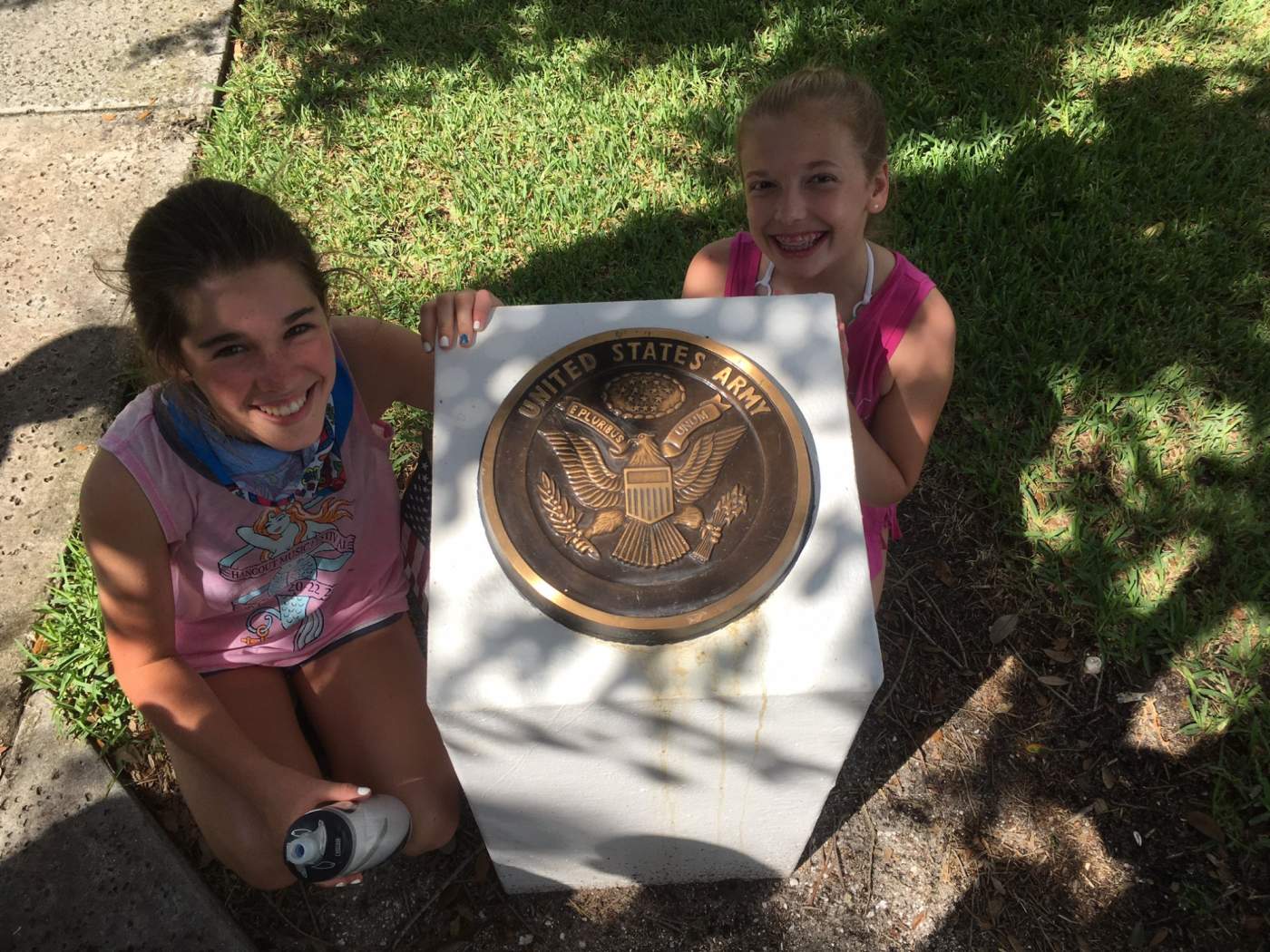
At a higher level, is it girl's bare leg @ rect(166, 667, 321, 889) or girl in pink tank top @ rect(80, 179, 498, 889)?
girl in pink tank top @ rect(80, 179, 498, 889)

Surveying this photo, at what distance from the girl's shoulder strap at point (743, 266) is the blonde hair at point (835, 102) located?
0.36m

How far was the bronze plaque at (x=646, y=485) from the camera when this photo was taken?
1.67 m

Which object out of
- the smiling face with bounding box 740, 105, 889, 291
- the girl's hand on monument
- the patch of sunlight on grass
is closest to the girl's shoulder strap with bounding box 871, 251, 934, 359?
the smiling face with bounding box 740, 105, 889, 291

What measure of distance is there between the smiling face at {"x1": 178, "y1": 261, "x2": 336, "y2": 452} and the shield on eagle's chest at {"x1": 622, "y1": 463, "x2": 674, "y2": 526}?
72 centimetres

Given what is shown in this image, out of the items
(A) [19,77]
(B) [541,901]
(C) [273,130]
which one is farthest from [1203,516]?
(A) [19,77]

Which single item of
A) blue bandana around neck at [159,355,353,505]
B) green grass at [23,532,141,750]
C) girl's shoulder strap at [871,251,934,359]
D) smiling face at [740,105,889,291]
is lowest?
green grass at [23,532,141,750]

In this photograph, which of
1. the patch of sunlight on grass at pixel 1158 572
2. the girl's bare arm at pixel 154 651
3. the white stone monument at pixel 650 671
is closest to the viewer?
the white stone monument at pixel 650 671

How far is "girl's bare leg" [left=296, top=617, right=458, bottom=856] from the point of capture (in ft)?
7.81

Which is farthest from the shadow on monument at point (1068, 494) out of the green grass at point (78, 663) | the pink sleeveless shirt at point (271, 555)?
the green grass at point (78, 663)

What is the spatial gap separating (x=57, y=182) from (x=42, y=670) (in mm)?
2411

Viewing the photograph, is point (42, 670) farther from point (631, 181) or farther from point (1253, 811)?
point (1253, 811)

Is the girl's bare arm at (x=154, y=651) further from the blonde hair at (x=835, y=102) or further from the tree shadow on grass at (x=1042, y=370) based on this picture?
the blonde hair at (x=835, y=102)

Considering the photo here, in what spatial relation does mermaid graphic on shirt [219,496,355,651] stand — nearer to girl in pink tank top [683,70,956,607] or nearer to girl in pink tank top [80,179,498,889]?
girl in pink tank top [80,179,498,889]

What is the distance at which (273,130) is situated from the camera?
4.13 meters
